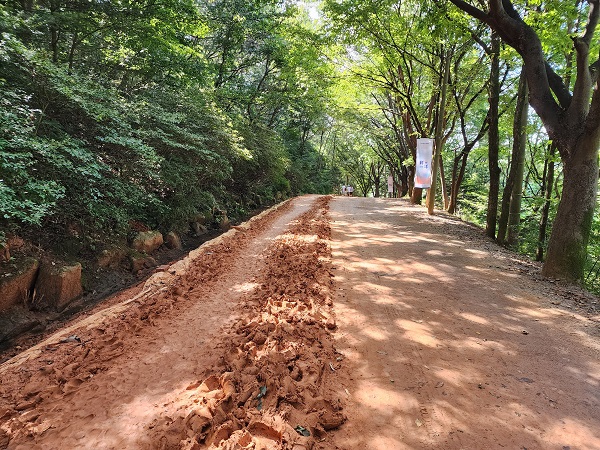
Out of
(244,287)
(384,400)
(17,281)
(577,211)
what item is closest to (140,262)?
(17,281)

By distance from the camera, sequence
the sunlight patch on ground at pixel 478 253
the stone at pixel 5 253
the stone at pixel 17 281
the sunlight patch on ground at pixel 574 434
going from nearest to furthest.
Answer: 1. the sunlight patch on ground at pixel 574 434
2. the stone at pixel 17 281
3. the stone at pixel 5 253
4. the sunlight patch on ground at pixel 478 253

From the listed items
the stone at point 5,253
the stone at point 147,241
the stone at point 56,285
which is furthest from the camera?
the stone at point 147,241

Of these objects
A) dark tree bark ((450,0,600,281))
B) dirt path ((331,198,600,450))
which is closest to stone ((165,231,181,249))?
dirt path ((331,198,600,450))

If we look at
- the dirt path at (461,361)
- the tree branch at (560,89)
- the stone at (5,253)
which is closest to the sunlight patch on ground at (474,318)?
the dirt path at (461,361)

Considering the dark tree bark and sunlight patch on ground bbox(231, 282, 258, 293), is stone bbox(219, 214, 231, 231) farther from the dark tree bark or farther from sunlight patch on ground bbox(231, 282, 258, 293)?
the dark tree bark

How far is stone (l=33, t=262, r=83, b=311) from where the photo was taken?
14.8ft

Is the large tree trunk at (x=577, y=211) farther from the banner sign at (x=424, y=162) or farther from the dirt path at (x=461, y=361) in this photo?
the banner sign at (x=424, y=162)

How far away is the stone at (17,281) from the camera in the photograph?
162 inches

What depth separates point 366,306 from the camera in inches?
157

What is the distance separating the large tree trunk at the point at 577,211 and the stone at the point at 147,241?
7207 mm

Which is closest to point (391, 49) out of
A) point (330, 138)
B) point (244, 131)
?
point (244, 131)

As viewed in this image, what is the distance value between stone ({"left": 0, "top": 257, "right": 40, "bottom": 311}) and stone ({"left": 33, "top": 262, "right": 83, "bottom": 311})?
0.33 ft

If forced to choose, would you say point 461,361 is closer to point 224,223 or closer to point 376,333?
point 376,333

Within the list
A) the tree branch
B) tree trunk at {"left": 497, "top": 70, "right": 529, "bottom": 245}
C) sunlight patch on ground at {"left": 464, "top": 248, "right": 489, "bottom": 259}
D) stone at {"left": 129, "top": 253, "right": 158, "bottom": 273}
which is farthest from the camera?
tree trunk at {"left": 497, "top": 70, "right": 529, "bottom": 245}
